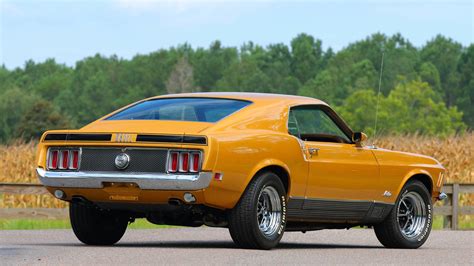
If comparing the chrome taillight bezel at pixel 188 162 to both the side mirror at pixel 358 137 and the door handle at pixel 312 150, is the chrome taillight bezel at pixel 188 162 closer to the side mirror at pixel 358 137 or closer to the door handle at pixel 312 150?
the door handle at pixel 312 150

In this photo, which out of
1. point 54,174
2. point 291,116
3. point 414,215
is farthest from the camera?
point 414,215

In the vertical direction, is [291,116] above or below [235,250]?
above

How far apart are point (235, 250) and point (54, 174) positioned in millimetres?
2023

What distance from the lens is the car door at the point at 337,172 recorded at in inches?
511

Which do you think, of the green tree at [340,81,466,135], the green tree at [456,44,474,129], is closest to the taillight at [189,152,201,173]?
the green tree at [340,81,466,135]

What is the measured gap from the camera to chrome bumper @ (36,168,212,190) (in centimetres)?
1149

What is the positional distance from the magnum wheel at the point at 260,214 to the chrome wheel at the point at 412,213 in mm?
2619

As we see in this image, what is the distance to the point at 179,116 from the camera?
41.2ft

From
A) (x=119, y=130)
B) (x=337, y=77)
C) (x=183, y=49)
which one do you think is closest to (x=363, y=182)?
(x=119, y=130)

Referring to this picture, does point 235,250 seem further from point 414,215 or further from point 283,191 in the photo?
point 414,215

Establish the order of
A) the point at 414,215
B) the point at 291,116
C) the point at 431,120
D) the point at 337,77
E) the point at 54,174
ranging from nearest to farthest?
A: the point at 54,174 → the point at 291,116 → the point at 414,215 → the point at 431,120 → the point at 337,77

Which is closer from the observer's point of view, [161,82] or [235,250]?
[235,250]

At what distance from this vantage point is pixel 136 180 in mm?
11672

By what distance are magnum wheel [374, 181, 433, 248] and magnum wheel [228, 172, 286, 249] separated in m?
2.24
